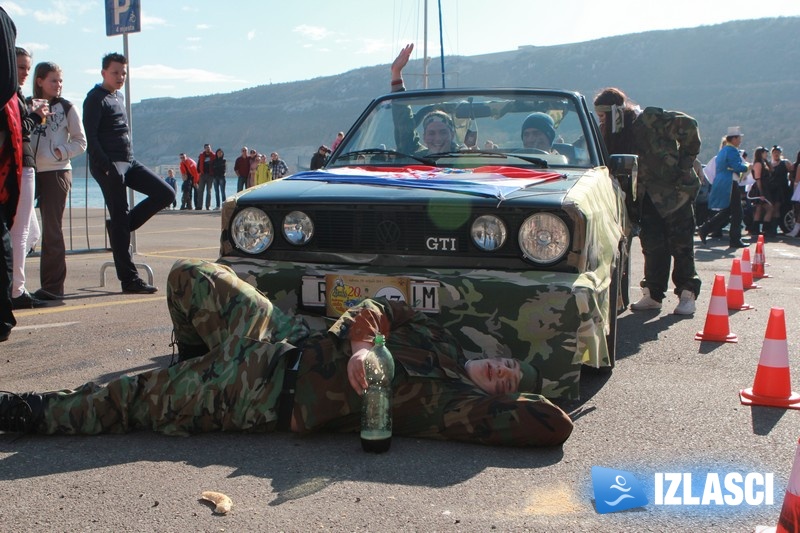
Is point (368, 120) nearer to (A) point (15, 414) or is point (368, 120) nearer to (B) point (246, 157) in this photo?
(A) point (15, 414)

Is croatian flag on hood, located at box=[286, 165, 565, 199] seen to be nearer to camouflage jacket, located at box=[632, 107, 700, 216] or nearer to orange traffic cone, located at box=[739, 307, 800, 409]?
orange traffic cone, located at box=[739, 307, 800, 409]

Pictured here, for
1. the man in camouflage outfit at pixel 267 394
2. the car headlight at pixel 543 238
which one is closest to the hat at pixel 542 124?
the car headlight at pixel 543 238

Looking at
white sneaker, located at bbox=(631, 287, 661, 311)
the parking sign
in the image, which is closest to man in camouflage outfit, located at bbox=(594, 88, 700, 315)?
white sneaker, located at bbox=(631, 287, 661, 311)

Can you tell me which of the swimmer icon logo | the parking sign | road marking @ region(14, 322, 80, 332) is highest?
the parking sign

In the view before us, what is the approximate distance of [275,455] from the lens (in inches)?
140

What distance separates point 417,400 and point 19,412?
1.65 metres

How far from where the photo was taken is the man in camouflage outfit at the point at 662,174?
7145 mm

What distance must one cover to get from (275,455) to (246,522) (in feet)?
2.29

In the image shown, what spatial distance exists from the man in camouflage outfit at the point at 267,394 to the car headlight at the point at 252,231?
0.78 metres

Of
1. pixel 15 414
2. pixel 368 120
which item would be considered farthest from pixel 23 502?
pixel 368 120

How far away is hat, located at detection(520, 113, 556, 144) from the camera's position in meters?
5.39

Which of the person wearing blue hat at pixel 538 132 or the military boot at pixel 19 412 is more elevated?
the person wearing blue hat at pixel 538 132

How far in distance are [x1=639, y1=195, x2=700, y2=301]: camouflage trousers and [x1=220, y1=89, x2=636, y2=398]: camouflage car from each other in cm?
236

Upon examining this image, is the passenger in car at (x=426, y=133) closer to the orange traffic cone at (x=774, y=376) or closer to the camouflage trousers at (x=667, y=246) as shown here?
the orange traffic cone at (x=774, y=376)
